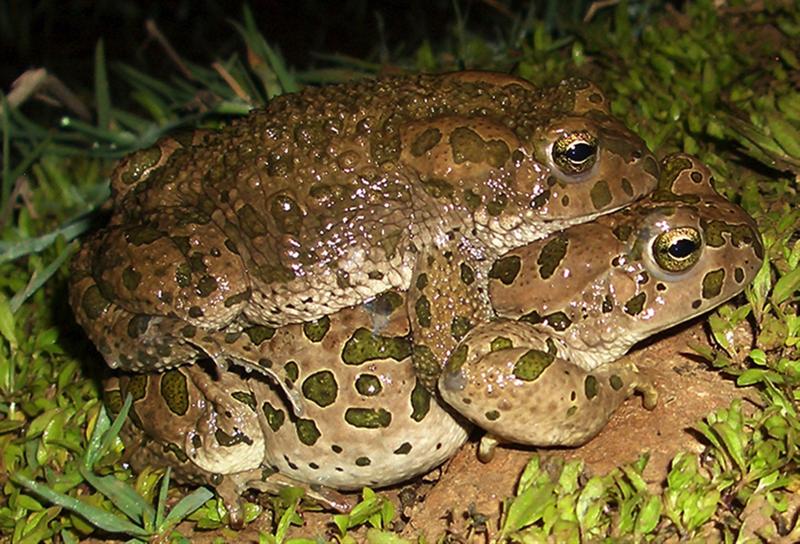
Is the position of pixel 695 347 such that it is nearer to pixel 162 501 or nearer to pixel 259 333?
pixel 259 333

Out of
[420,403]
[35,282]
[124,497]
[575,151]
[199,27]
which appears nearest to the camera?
[575,151]

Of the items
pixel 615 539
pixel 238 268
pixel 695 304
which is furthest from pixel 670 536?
pixel 238 268

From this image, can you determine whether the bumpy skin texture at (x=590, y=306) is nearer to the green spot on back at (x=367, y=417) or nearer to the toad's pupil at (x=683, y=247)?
the toad's pupil at (x=683, y=247)

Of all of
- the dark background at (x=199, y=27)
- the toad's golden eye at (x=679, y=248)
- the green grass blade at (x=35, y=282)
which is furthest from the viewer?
the dark background at (x=199, y=27)

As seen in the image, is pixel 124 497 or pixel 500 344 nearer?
pixel 500 344

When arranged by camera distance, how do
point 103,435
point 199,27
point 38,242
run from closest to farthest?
point 103,435, point 38,242, point 199,27

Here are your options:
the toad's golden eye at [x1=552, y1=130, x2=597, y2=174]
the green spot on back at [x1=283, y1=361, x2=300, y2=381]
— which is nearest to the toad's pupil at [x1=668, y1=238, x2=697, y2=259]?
the toad's golden eye at [x1=552, y1=130, x2=597, y2=174]

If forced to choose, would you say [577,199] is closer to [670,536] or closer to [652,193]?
[652,193]

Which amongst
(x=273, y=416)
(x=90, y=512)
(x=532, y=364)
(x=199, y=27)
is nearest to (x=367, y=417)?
(x=273, y=416)

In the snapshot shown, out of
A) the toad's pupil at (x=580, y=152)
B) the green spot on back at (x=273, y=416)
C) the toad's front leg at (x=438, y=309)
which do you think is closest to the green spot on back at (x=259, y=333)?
the green spot on back at (x=273, y=416)
